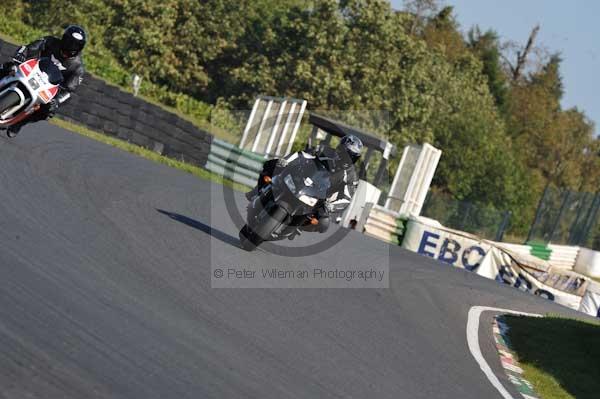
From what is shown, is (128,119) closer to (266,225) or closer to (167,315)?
(266,225)

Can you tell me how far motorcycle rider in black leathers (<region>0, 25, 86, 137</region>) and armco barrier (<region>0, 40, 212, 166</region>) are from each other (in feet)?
33.0

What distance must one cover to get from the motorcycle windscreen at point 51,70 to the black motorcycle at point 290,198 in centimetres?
274

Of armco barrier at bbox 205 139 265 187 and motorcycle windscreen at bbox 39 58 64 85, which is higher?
motorcycle windscreen at bbox 39 58 64 85

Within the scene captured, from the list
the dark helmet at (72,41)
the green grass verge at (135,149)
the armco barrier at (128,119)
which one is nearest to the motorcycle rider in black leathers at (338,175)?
the dark helmet at (72,41)

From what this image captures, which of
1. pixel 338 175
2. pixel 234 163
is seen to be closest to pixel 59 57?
pixel 338 175

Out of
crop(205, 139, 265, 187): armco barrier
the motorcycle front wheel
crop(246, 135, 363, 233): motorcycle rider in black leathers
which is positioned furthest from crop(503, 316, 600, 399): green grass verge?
A: crop(205, 139, 265, 187): armco barrier

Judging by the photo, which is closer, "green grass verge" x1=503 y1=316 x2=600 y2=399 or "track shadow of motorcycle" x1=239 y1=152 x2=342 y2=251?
"green grass verge" x1=503 y1=316 x2=600 y2=399

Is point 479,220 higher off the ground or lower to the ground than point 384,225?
higher

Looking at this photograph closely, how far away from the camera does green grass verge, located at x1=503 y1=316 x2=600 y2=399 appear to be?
31.0 ft

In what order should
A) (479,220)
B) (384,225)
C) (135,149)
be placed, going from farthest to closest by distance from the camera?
(479,220), (384,225), (135,149)

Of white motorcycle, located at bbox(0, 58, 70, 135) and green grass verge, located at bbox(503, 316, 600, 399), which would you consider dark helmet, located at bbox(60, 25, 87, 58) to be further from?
green grass verge, located at bbox(503, 316, 600, 399)

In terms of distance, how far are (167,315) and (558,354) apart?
19.8 ft

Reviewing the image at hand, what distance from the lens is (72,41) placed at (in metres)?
11.0

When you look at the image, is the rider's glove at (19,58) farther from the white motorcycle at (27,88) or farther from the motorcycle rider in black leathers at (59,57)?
the white motorcycle at (27,88)
